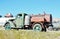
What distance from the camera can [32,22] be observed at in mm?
20969

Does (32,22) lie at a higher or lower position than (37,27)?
higher

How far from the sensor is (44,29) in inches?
816

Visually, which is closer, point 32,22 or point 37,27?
point 37,27

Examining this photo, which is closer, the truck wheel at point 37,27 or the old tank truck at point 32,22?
the truck wheel at point 37,27

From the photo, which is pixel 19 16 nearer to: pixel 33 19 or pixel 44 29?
pixel 33 19

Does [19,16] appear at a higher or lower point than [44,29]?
higher

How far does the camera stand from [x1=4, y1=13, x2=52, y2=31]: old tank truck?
20453 mm

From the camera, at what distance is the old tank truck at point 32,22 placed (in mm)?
20453

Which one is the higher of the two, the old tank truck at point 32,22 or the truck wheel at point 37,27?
the old tank truck at point 32,22

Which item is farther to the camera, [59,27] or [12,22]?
[59,27]

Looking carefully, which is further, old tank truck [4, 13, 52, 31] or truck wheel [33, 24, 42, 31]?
old tank truck [4, 13, 52, 31]

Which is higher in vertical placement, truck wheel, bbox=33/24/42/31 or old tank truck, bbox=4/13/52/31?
old tank truck, bbox=4/13/52/31

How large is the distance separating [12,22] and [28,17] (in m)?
1.90

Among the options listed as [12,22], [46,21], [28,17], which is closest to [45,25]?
[46,21]
